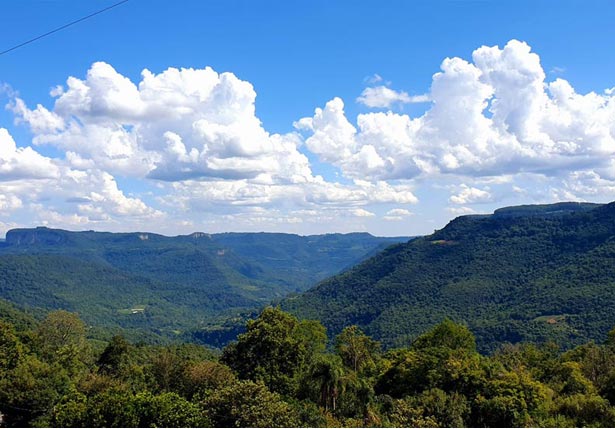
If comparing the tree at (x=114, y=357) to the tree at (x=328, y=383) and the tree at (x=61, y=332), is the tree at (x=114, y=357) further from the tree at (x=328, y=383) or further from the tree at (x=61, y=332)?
the tree at (x=328, y=383)

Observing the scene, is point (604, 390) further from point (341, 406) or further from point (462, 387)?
point (341, 406)

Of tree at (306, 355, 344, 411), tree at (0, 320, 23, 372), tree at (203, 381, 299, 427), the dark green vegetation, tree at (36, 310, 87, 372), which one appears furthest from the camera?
tree at (36, 310, 87, 372)

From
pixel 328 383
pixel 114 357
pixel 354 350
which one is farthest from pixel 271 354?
pixel 114 357

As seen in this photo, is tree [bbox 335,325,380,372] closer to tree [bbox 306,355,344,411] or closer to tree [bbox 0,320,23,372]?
tree [bbox 306,355,344,411]

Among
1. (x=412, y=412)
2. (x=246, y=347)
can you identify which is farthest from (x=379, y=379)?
(x=412, y=412)

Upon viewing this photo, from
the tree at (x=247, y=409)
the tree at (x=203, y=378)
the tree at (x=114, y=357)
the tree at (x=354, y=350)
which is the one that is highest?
the tree at (x=247, y=409)

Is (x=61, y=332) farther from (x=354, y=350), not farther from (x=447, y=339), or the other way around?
(x=447, y=339)

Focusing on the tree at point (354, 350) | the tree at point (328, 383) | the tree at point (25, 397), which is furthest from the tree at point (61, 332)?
the tree at point (328, 383)

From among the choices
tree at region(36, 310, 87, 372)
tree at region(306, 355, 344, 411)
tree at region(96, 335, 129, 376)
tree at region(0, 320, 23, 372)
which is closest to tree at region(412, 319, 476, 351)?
tree at region(306, 355, 344, 411)

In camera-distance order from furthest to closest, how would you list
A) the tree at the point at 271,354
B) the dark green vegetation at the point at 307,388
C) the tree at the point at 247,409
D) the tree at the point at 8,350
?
the tree at the point at 8,350, the tree at the point at 271,354, the dark green vegetation at the point at 307,388, the tree at the point at 247,409
